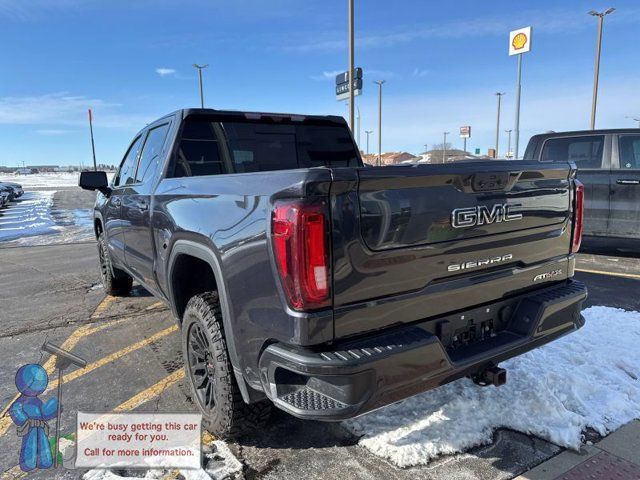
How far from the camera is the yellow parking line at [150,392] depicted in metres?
3.14

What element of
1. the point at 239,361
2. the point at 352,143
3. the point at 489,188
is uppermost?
the point at 352,143

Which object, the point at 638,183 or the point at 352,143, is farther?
the point at 638,183

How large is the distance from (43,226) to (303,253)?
15.6 m

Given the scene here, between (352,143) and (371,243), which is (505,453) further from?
(352,143)

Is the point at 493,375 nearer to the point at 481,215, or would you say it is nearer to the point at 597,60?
the point at 481,215

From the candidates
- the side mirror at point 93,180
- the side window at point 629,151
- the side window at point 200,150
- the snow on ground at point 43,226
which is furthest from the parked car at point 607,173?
the snow on ground at point 43,226

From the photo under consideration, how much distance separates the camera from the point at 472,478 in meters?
2.34

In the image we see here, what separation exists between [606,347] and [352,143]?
2.76 meters

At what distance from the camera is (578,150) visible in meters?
7.37

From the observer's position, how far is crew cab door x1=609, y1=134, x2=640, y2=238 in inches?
273

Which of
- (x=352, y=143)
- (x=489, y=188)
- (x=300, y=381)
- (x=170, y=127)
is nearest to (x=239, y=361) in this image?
(x=300, y=381)

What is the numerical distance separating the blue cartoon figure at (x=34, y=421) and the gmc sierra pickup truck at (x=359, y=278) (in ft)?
2.64

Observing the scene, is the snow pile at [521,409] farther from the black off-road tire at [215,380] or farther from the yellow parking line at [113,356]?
the yellow parking line at [113,356]

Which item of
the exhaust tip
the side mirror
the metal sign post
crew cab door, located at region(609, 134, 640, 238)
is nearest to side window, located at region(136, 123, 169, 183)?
the side mirror
